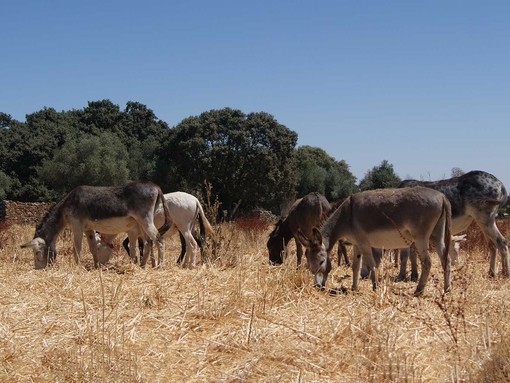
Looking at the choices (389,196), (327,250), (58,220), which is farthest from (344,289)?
(58,220)

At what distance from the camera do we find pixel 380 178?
42.4 metres

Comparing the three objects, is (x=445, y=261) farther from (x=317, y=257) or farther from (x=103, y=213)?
(x=103, y=213)

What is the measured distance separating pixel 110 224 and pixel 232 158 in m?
26.4

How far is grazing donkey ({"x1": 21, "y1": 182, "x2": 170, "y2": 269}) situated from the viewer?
12.4 metres

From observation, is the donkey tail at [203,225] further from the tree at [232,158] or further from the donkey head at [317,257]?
the tree at [232,158]

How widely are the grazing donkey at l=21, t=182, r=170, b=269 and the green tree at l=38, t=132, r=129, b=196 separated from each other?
26141 mm

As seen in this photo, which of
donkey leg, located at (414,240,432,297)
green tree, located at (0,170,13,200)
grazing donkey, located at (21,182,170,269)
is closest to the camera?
donkey leg, located at (414,240,432,297)

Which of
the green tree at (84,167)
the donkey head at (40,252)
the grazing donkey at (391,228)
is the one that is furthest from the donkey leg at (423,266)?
the green tree at (84,167)

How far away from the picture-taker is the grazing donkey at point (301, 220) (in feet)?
42.1

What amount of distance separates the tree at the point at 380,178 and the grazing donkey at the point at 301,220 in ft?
90.5

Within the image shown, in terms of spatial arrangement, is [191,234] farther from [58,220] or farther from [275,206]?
[275,206]

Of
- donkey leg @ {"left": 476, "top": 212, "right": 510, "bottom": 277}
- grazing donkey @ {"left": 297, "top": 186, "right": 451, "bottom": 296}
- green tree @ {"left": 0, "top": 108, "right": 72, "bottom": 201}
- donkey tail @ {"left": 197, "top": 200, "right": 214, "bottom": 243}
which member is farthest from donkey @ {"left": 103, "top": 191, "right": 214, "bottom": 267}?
green tree @ {"left": 0, "top": 108, "right": 72, "bottom": 201}

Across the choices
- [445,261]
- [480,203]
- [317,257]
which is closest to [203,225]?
[317,257]

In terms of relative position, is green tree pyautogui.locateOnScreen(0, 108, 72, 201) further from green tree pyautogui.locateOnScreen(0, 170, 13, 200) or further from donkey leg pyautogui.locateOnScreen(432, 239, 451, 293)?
donkey leg pyautogui.locateOnScreen(432, 239, 451, 293)
